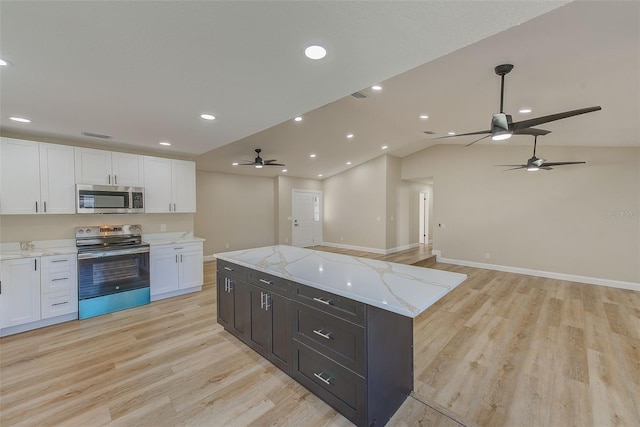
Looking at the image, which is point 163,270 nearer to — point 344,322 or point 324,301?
point 324,301

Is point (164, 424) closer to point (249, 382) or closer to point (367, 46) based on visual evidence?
point (249, 382)

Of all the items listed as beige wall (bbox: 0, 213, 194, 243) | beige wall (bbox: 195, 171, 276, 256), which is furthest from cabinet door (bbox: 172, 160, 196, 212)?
beige wall (bbox: 195, 171, 276, 256)

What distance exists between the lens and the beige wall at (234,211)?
6898mm

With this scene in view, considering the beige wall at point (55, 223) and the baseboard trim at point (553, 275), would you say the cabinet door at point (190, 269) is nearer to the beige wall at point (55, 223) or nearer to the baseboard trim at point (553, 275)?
the beige wall at point (55, 223)

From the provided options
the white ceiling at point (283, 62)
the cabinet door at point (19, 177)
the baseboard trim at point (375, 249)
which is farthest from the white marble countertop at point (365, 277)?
the baseboard trim at point (375, 249)

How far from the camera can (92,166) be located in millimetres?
3617

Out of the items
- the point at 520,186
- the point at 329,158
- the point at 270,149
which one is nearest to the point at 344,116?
the point at 270,149

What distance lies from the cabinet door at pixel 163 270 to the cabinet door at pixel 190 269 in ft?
0.30

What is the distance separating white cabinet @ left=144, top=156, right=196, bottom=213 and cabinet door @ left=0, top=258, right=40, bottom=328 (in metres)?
1.43

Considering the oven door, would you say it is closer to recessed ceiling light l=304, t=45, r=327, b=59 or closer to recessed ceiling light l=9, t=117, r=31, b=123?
recessed ceiling light l=9, t=117, r=31, b=123

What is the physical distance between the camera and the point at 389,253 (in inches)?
302

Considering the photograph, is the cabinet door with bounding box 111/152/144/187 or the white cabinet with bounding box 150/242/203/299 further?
the white cabinet with bounding box 150/242/203/299

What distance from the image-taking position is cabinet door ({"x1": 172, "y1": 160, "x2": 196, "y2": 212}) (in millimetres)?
4402

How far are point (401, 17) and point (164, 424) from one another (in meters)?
2.90
